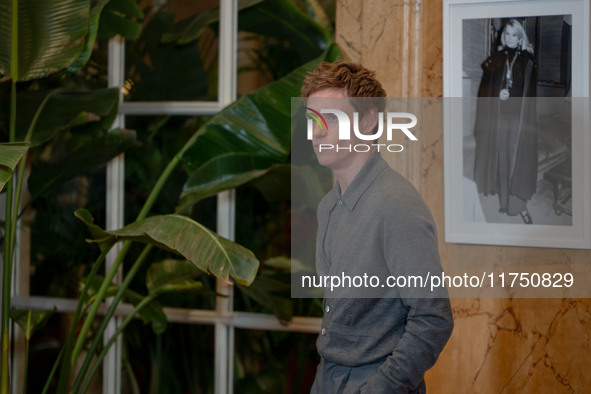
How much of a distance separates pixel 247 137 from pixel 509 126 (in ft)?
2.74

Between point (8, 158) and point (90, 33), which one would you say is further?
point (90, 33)

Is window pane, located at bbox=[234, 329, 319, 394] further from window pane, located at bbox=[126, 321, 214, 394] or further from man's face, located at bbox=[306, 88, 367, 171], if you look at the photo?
man's face, located at bbox=[306, 88, 367, 171]

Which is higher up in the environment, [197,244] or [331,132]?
[331,132]

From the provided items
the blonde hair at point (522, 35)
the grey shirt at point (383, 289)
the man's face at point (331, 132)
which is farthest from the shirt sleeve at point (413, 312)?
the blonde hair at point (522, 35)

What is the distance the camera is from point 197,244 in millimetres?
1727

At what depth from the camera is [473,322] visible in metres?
1.97

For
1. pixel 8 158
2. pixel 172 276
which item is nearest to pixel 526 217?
pixel 172 276

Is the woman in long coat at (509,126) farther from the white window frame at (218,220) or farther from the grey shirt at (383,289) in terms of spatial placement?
the white window frame at (218,220)

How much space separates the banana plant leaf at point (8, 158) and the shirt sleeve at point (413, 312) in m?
0.88

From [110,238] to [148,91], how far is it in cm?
94

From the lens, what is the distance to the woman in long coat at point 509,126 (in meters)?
1.79

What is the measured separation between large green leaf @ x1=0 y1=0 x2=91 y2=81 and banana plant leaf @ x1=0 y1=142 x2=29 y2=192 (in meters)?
0.49

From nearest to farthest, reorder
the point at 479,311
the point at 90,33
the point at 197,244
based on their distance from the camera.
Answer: the point at 197,244 < the point at 479,311 < the point at 90,33

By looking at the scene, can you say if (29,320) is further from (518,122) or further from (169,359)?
(518,122)
